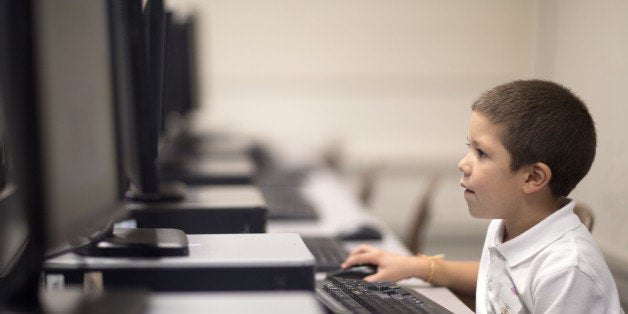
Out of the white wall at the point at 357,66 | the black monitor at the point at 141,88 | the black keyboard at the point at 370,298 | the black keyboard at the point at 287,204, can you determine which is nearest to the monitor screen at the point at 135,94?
the black monitor at the point at 141,88

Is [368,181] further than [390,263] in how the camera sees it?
Yes

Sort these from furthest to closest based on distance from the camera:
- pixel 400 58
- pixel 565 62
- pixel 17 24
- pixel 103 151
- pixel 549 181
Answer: pixel 400 58 → pixel 565 62 → pixel 549 181 → pixel 103 151 → pixel 17 24

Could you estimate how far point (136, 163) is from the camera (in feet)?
3.59

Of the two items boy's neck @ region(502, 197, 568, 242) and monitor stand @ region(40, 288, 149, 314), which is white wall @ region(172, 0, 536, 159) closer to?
boy's neck @ region(502, 197, 568, 242)

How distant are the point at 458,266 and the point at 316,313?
0.74 m

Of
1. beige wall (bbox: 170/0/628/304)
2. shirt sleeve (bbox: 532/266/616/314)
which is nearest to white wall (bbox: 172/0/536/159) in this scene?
beige wall (bbox: 170/0/628/304)

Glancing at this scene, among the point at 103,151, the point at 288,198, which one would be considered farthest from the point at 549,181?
the point at 288,198

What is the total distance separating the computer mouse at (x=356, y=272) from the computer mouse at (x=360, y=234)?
1.72ft

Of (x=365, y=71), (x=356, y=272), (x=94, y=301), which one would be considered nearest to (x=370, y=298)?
(x=356, y=272)

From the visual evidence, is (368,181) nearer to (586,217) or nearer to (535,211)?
(586,217)

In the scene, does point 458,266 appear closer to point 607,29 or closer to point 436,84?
point 607,29

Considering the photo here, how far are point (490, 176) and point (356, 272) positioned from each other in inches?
12.8

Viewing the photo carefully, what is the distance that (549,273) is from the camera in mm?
1099

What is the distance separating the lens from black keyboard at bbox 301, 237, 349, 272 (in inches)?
59.1
